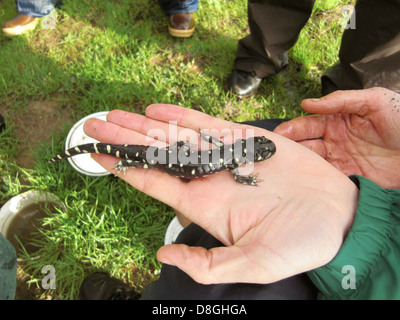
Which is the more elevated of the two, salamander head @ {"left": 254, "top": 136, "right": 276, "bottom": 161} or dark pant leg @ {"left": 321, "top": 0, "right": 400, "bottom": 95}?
dark pant leg @ {"left": 321, "top": 0, "right": 400, "bottom": 95}

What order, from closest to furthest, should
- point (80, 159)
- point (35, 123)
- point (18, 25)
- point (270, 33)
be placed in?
1. point (80, 159)
2. point (270, 33)
3. point (35, 123)
4. point (18, 25)

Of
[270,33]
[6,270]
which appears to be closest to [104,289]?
[6,270]

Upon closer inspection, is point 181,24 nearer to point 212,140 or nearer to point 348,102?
point 212,140

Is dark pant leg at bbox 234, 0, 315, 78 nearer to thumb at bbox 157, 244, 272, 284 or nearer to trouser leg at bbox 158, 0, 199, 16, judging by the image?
trouser leg at bbox 158, 0, 199, 16

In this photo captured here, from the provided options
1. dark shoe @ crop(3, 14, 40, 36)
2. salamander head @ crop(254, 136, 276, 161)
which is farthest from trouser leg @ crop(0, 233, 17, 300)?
dark shoe @ crop(3, 14, 40, 36)

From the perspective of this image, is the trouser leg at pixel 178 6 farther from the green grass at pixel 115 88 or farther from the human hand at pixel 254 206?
the human hand at pixel 254 206
